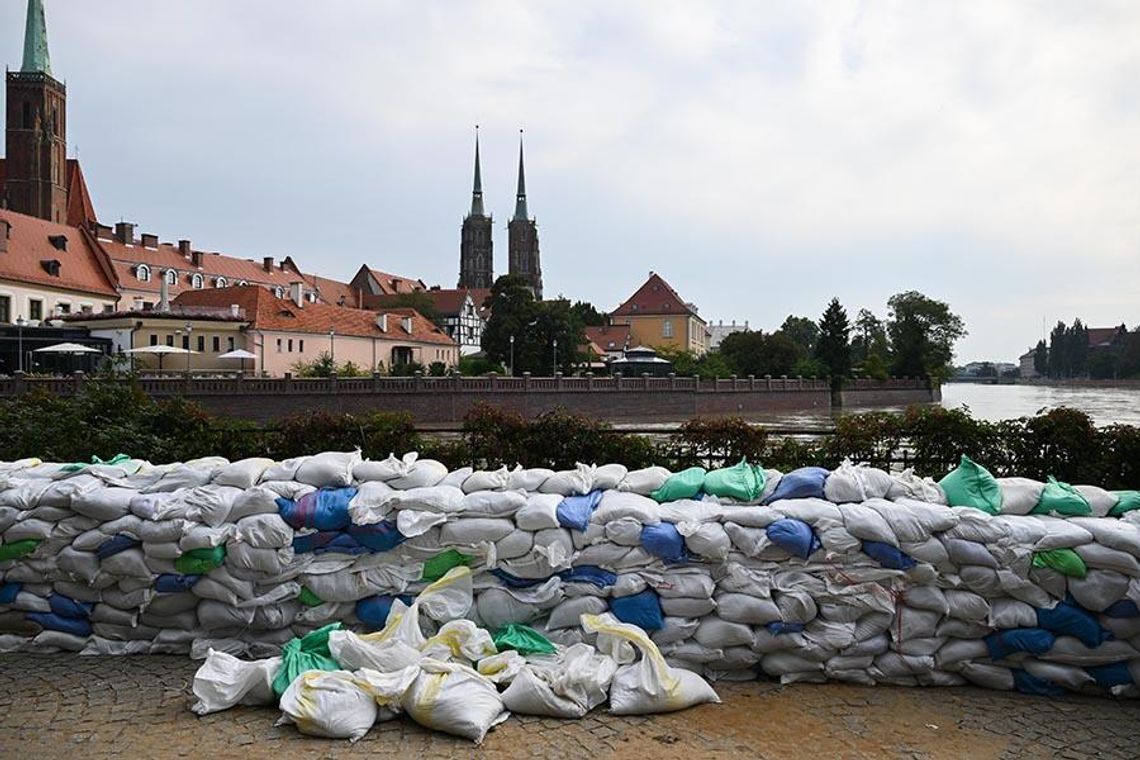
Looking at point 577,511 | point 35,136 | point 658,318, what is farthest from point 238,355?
point 658,318

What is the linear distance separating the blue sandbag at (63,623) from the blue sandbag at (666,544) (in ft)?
10.2

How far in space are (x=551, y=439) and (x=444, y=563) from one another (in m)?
4.36

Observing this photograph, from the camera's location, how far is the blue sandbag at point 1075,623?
4113 mm

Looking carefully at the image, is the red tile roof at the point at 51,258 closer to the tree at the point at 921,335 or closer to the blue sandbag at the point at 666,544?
the blue sandbag at the point at 666,544

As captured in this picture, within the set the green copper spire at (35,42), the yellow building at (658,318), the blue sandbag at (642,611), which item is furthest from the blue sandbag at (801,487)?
the yellow building at (658,318)

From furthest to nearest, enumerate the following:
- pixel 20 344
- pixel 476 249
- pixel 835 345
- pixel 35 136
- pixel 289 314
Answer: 1. pixel 476 249
2. pixel 835 345
3. pixel 35 136
4. pixel 289 314
5. pixel 20 344

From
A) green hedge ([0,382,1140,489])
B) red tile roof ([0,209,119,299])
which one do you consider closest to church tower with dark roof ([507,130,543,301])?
red tile roof ([0,209,119,299])

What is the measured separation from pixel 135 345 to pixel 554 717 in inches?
1632

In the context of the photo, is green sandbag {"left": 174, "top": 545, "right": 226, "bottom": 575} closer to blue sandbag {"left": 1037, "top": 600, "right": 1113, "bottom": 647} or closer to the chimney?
blue sandbag {"left": 1037, "top": 600, "right": 1113, "bottom": 647}

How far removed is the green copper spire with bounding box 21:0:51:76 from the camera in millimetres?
Answer: 59625

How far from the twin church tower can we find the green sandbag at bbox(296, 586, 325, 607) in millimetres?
105149

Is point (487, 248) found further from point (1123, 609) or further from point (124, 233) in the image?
point (1123, 609)

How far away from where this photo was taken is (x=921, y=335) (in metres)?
74.5

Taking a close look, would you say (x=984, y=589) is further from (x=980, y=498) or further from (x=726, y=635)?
(x=726, y=635)
